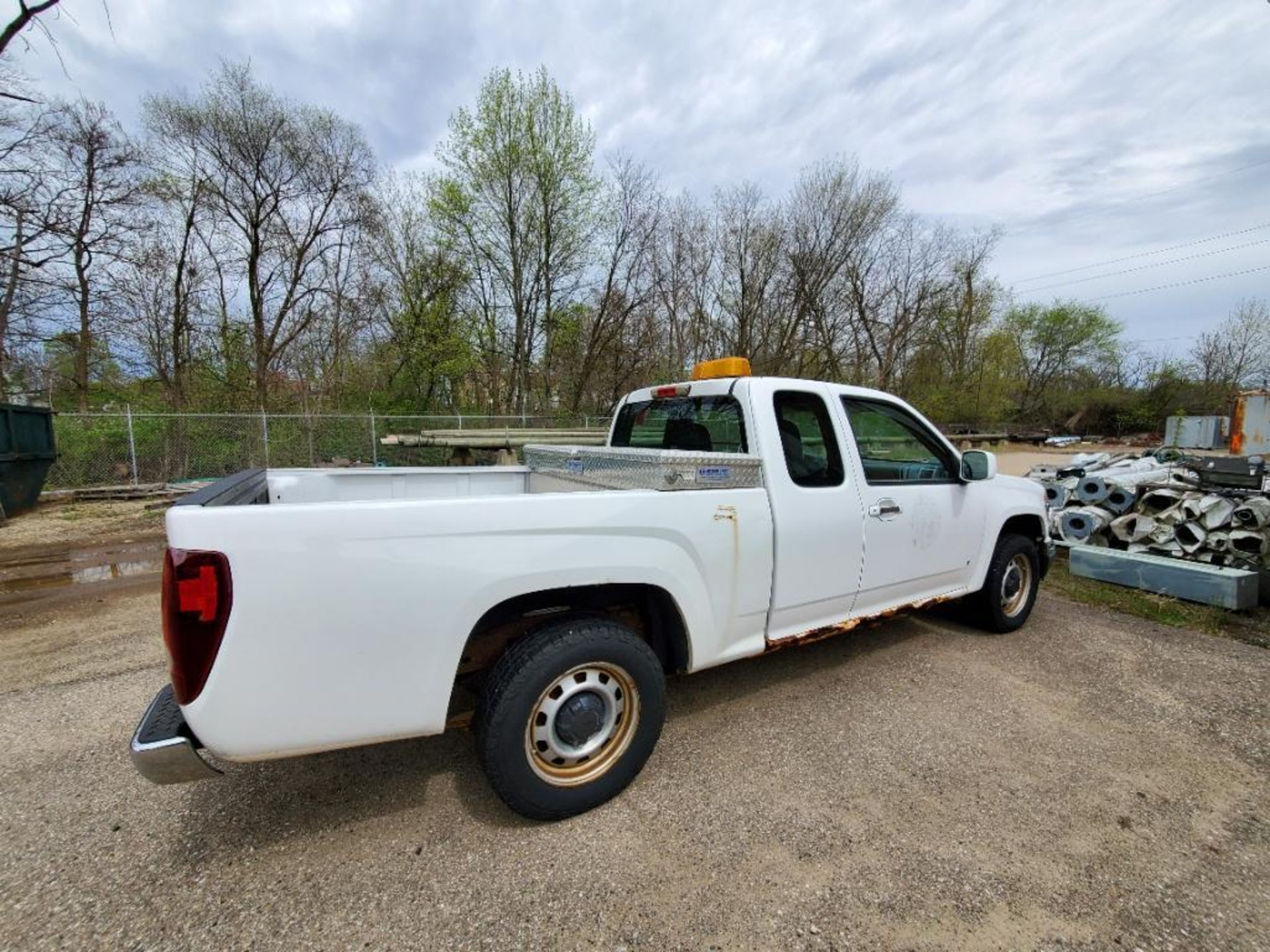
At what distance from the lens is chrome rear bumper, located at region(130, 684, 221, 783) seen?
1734 millimetres


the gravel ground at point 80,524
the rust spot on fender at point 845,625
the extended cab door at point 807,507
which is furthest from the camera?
the gravel ground at point 80,524

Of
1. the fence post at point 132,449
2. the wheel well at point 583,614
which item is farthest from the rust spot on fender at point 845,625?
the fence post at point 132,449

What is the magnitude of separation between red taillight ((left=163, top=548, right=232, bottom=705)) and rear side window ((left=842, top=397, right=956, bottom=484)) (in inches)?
123

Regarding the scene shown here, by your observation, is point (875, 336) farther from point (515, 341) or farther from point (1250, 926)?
point (1250, 926)

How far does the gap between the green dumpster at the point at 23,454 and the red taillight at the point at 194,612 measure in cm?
1092

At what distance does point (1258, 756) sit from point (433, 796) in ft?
13.5

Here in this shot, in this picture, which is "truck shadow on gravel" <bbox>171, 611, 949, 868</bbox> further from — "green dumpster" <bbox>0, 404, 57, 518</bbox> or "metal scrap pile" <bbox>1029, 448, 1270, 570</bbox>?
"green dumpster" <bbox>0, 404, 57, 518</bbox>

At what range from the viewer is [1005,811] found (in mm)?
2396

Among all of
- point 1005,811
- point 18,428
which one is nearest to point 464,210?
point 18,428

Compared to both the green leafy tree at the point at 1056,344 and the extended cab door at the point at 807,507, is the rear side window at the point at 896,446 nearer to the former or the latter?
the extended cab door at the point at 807,507

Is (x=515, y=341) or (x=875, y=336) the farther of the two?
(x=875, y=336)

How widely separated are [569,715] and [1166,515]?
7.14m

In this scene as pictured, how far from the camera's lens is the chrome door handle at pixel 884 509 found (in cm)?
321

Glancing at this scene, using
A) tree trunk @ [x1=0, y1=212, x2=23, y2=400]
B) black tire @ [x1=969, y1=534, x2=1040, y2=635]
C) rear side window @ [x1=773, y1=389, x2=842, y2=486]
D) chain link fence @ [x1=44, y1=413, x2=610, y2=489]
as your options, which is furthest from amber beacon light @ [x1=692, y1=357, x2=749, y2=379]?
tree trunk @ [x1=0, y1=212, x2=23, y2=400]
